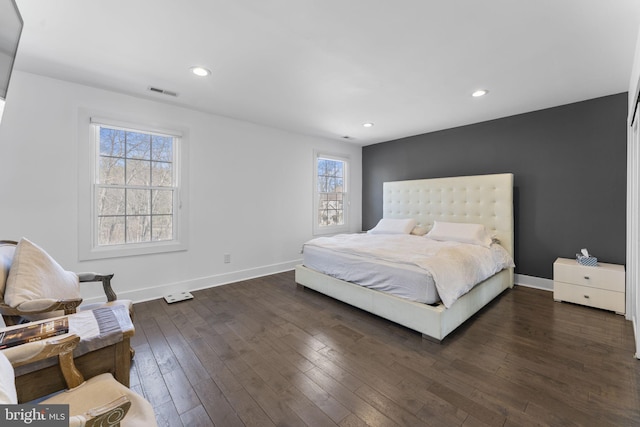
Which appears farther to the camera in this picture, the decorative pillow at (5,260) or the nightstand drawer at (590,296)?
the nightstand drawer at (590,296)

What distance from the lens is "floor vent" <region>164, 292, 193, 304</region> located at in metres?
3.20

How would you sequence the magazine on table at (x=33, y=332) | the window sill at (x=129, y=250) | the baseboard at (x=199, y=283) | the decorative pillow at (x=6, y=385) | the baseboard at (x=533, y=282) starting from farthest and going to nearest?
the baseboard at (x=533, y=282)
the baseboard at (x=199, y=283)
the window sill at (x=129, y=250)
the magazine on table at (x=33, y=332)
the decorative pillow at (x=6, y=385)

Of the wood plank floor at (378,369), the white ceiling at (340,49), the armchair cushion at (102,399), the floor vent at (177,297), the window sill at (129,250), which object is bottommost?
the wood plank floor at (378,369)

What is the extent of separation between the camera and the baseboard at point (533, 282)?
3520 mm

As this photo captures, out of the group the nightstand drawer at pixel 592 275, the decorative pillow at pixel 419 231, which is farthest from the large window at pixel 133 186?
the nightstand drawer at pixel 592 275

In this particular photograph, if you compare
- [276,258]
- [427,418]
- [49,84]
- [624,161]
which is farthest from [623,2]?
[49,84]

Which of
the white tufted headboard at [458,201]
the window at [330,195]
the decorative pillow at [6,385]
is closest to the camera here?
the decorative pillow at [6,385]

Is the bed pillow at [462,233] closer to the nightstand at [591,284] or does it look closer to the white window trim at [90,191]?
the nightstand at [591,284]

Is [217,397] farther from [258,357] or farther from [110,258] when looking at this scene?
[110,258]

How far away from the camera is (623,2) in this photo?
165 centimetres

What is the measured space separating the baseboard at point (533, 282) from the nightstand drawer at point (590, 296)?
0.46 metres

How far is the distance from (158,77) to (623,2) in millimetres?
3669

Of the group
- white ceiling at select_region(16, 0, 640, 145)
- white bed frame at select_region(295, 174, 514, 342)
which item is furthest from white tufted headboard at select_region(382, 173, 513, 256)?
white ceiling at select_region(16, 0, 640, 145)

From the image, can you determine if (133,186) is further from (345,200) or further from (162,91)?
(345,200)
